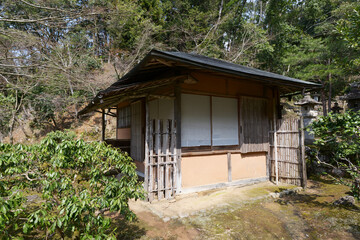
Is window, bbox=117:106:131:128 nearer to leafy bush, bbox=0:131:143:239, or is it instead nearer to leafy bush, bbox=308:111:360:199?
leafy bush, bbox=0:131:143:239

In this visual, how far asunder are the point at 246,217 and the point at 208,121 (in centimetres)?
237

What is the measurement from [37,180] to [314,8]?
88.5ft

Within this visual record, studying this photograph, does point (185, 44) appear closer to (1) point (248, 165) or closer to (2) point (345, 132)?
(1) point (248, 165)

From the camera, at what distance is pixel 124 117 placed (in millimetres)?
7852

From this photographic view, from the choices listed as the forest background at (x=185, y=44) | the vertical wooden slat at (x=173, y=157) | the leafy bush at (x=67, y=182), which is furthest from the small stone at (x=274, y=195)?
the forest background at (x=185, y=44)

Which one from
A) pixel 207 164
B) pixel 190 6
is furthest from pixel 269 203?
pixel 190 6

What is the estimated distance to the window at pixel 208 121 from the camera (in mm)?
4836

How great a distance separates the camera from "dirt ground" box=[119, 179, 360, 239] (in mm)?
3080

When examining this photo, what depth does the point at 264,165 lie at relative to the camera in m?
6.09

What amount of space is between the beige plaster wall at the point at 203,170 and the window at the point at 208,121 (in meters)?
0.37

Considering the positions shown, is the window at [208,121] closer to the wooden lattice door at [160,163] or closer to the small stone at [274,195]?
the wooden lattice door at [160,163]

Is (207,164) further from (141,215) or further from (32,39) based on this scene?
(32,39)

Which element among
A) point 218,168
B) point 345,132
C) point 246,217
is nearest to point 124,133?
point 218,168

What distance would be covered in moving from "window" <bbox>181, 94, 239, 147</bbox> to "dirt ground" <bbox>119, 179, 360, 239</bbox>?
1319 millimetres
